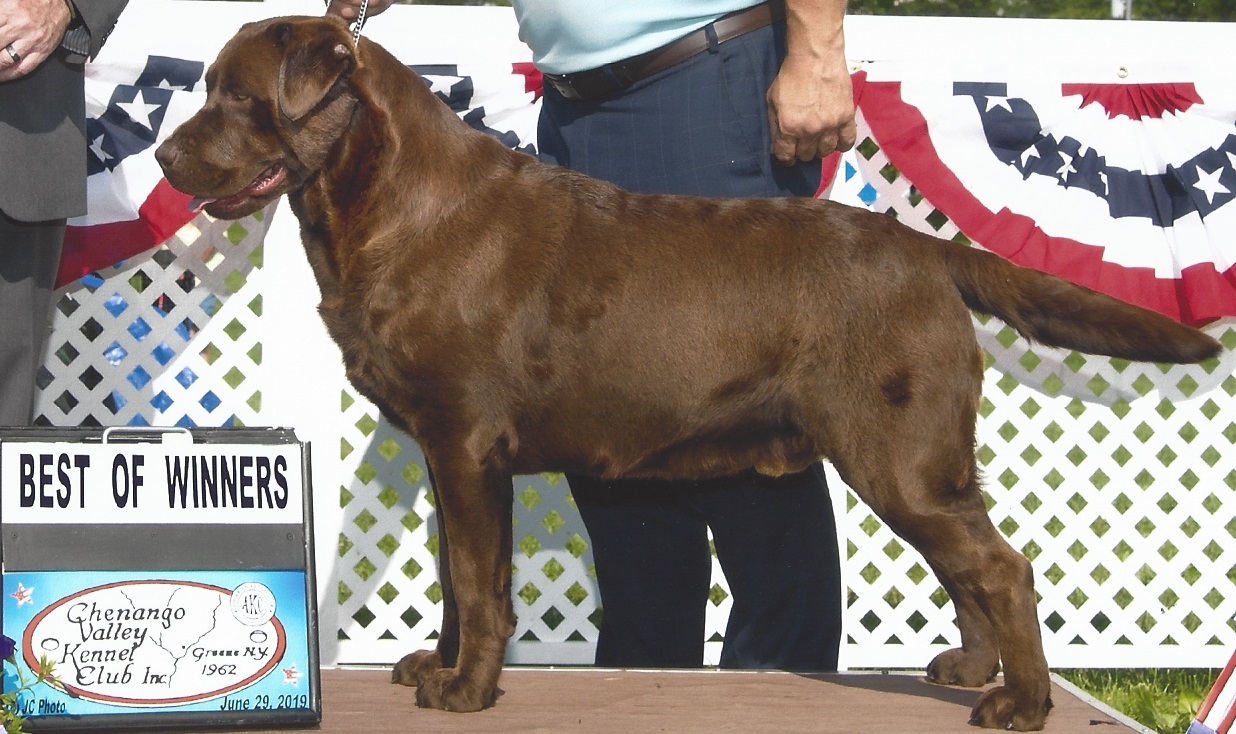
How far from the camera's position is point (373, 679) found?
2779 millimetres

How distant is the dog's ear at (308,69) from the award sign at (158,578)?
23.7 inches

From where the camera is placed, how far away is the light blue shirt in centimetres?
270

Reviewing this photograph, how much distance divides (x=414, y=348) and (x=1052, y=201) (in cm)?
262

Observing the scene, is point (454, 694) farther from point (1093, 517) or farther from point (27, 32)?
point (1093, 517)

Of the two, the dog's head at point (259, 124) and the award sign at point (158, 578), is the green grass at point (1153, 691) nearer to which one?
the award sign at point (158, 578)

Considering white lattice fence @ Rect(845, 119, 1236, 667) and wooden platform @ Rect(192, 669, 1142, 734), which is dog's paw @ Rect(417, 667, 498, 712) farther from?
white lattice fence @ Rect(845, 119, 1236, 667)

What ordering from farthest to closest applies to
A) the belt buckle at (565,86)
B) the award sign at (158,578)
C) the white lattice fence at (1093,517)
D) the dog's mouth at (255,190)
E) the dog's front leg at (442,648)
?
1. the white lattice fence at (1093,517)
2. the belt buckle at (565,86)
3. the dog's front leg at (442,648)
4. the dog's mouth at (255,190)
5. the award sign at (158,578)

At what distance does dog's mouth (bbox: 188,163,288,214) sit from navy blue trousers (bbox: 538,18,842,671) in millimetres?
714

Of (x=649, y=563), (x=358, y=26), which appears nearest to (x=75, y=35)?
(x=358, y=26)

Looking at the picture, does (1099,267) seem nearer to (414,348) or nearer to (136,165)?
(414,348)

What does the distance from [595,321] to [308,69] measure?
2.31 feet

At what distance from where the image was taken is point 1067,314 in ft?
7.91

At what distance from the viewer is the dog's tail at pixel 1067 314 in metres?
2.33

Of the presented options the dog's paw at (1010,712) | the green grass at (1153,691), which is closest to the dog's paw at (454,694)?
the dog's paw at (1010,712)
